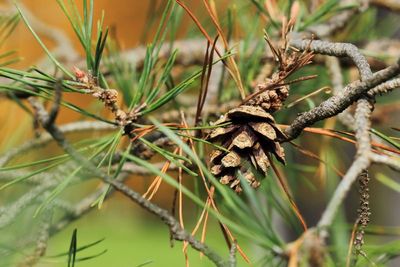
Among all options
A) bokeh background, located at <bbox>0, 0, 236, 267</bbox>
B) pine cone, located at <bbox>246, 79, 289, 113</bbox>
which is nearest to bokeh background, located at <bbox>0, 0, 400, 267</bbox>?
bokeh background, located at <bbox>0, 0, 236, 267</bbox>

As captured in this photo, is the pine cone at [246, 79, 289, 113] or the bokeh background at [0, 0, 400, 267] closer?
the pine cone at [246, 79, 289, 113]

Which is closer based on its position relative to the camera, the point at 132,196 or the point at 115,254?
the point at 132,196

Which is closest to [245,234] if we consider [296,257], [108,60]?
[296,257]

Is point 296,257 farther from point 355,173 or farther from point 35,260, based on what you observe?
point 35,260

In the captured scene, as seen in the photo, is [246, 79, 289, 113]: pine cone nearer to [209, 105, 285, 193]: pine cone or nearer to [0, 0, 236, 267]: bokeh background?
[209, 105, 285, 193]: pine cone

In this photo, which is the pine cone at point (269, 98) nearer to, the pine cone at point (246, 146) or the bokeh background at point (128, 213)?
the pine cone at point (246, 146)

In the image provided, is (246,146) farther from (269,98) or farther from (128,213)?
(128,213)

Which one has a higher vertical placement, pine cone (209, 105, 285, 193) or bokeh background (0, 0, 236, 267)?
bokeh background (0, 0, 236, 267)

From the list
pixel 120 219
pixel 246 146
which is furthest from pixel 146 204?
pixel 120 219
